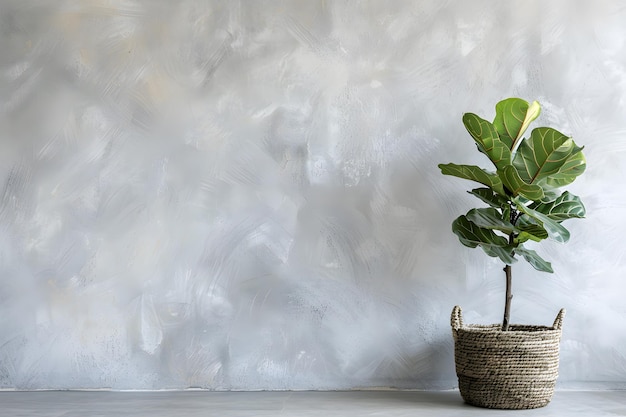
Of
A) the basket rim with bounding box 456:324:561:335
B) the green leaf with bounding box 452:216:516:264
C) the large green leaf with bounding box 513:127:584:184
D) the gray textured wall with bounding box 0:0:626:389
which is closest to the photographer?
the large green leaf with bounding box 513:127:584:184

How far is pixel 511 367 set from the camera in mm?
2162

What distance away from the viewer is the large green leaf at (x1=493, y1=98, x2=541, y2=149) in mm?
2131

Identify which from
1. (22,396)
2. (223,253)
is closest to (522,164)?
(223,253)

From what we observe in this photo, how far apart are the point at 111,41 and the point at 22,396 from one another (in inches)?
53.9

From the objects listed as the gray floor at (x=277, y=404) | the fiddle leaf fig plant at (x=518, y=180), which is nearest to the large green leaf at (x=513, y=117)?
the fiddle leaf fig plant at (x=518, y=180)

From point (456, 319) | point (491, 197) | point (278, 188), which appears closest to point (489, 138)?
point (491, 197)

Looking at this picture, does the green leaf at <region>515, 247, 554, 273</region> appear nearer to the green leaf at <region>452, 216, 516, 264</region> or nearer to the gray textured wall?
the green leaf at <region>452, 216, 516, 264</region>

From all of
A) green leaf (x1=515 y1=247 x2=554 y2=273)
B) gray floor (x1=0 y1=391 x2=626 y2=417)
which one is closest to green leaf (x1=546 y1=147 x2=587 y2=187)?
green leaf (x1=515 y1=247 x2=554 y2=273)

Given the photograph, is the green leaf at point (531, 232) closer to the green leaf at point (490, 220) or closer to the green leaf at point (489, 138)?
the green leaf at point (490, 220)

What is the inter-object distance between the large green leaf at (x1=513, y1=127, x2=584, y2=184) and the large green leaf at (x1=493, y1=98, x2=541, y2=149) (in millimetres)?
58

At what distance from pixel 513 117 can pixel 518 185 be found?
9.2 inches

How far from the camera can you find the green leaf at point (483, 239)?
216 centimetres

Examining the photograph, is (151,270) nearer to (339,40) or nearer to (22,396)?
(22,396)

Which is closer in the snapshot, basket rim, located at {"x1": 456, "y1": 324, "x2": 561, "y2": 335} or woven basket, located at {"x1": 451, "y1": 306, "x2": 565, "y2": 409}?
woven basket, located at {"x1": 451, "y1": 306, "x2": 565, "y2": 409}
